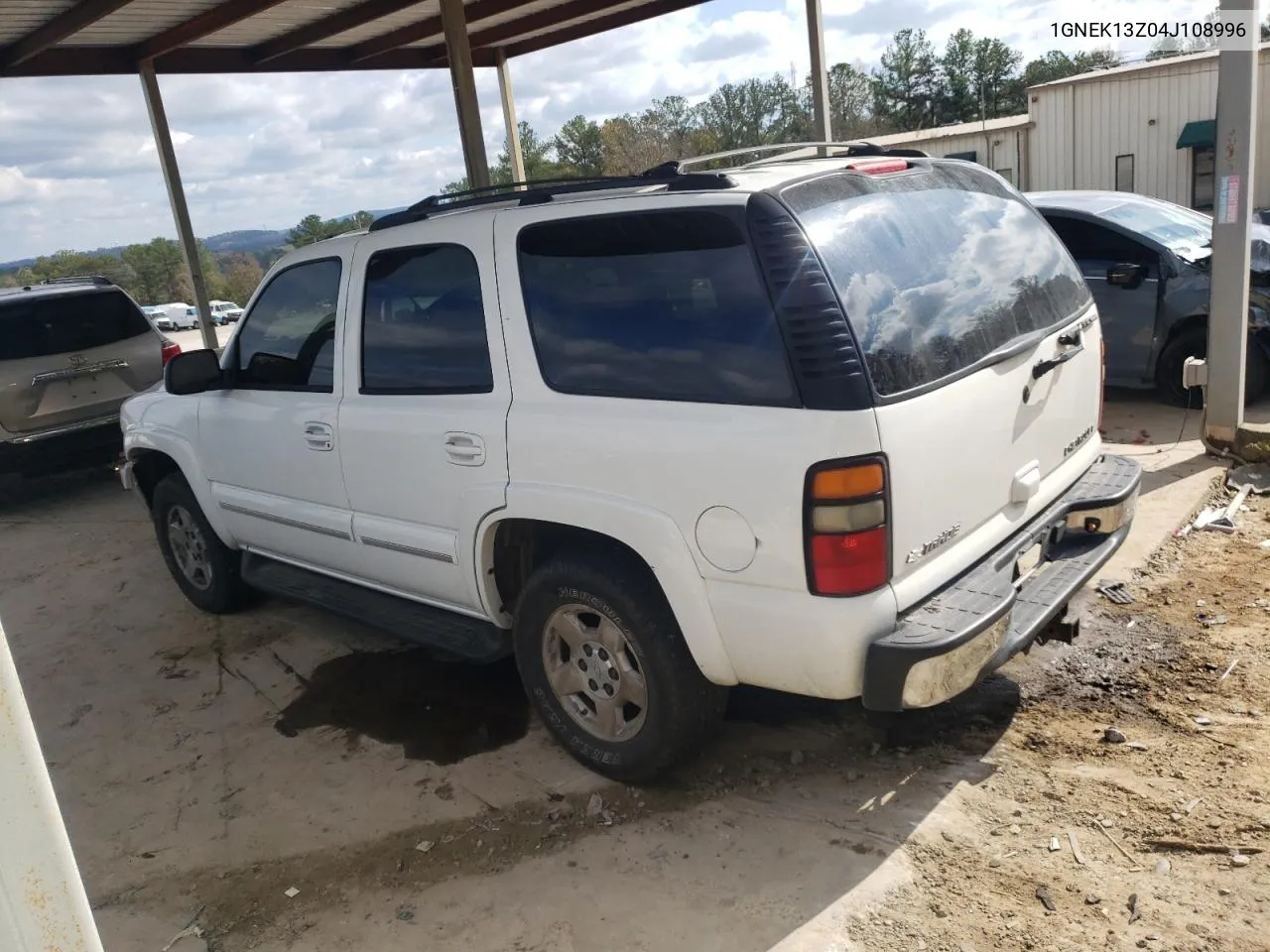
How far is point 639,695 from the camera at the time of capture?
3301 millimetres

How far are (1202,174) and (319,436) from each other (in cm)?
2491

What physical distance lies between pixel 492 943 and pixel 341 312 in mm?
2533

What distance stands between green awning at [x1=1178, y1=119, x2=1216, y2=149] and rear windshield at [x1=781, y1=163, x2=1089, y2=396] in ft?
73.3

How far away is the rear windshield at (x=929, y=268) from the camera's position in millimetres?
2754

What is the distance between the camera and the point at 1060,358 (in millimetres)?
3355

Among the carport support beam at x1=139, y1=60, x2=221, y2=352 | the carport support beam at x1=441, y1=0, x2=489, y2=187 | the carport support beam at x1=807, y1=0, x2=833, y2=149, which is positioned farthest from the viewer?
the carport support beam at x1=139, y1=60, x2=221, y2=352

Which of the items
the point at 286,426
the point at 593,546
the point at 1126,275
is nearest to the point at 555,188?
the point at 593,546

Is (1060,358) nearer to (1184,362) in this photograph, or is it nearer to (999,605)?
(999,605)

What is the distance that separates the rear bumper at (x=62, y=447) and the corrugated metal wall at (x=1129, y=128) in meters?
22.8

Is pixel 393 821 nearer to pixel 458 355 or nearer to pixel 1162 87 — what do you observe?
pixel 458 355

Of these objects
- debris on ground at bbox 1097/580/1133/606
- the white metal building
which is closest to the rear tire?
debris on ground at bbox 1097/580/1133/606

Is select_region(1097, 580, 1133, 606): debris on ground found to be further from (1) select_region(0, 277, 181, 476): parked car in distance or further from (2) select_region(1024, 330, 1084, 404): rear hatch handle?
(1) select_region(0, 277, 181, 476): parked car in distance

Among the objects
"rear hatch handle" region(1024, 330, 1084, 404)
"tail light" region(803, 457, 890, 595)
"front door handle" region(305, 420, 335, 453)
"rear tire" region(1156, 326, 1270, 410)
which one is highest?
"rear hatch handle" region(1024, 330, 1084, 404)

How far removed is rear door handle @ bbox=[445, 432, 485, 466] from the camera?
11.3 feet
